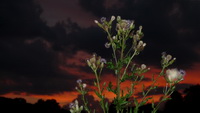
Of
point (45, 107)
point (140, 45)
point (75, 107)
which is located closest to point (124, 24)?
point (140, 45)

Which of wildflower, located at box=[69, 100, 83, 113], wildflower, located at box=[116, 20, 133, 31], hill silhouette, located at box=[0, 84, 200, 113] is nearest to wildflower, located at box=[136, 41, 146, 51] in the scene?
wildflower, located at box=[116, 20, 133, 31]

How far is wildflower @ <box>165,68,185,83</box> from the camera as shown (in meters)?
6.63

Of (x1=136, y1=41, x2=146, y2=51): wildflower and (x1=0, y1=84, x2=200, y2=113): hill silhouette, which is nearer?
(x1=136, y1=41, x2=146, y2=51): wildflower

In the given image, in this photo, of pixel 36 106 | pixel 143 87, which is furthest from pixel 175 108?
pixel 143 87

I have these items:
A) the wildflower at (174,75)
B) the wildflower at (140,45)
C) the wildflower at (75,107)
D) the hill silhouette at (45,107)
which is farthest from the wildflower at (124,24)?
the hill silhouette at (45,107)

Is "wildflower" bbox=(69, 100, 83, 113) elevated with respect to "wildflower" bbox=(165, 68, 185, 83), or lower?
lower

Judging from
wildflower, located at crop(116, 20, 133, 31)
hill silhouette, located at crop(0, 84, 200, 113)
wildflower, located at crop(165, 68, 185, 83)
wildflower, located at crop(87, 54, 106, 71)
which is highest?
hill silhouette, located at crop(0, 84, 200, 113)

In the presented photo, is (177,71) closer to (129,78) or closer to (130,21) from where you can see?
(129,78)

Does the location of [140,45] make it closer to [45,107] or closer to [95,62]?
[95,62]

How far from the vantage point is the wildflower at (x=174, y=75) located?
21.7 feet

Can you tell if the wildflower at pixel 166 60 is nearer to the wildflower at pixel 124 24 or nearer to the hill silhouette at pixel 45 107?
the wildflower at pixel 124 24

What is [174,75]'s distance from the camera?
664 cm

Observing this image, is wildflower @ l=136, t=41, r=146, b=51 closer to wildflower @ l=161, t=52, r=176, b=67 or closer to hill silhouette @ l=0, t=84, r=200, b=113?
wildflower @ l=161, t=52, r=176, b=67

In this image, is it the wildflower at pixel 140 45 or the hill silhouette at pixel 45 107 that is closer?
the wildflower at pixel 140 45
